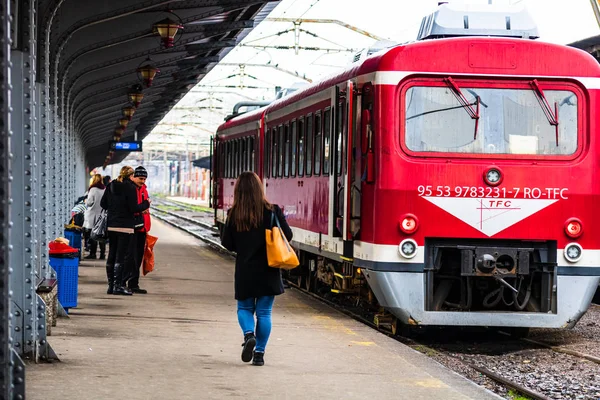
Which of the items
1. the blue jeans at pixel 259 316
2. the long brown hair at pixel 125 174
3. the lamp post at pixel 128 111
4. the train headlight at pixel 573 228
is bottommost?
the blue jeans at pixel 259 316

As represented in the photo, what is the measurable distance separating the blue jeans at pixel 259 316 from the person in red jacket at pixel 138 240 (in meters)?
5.77

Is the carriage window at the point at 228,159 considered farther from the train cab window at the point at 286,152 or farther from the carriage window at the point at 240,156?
the train cab window at the point at 286,152

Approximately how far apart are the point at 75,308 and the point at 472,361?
15.0 ft

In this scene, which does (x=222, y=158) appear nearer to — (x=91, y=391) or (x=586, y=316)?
(x=586, y=316)

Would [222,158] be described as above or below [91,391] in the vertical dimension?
above

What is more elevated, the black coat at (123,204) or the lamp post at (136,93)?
the lamp post at (136,93)

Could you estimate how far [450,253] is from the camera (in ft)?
38.4

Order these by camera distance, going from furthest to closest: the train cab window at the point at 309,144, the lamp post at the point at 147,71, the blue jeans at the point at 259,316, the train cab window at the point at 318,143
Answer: the lamp post at the point at 147,71, the train cab window at the point at 309,144, the train cab window at the point at 318,143, the blue jeans at the point at 259,316

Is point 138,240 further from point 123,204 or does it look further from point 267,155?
point 267,155

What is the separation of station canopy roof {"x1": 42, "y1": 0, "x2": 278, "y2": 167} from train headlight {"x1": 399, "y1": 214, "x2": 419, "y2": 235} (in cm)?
339

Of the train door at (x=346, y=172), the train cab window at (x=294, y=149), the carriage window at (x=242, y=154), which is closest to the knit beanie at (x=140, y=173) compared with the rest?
the train cab window at (x=294, y=149)

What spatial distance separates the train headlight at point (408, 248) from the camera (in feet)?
37.4

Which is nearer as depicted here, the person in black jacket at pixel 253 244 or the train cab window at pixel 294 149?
the person in black jacket at pixel 253 244

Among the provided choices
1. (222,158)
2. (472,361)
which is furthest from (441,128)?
(222,158)
